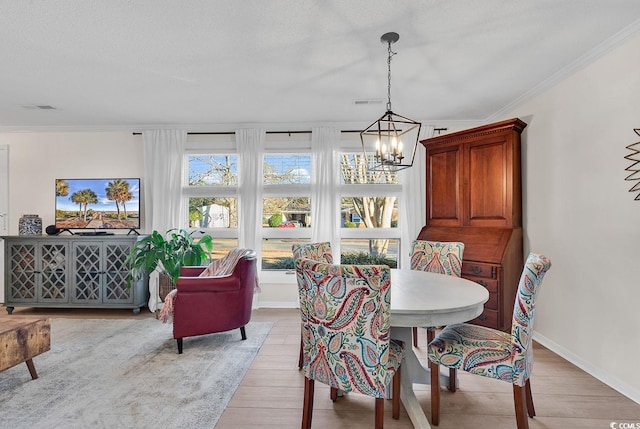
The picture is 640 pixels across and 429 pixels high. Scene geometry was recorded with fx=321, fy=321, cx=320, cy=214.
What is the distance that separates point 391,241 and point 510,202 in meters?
1.53

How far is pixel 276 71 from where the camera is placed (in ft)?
8.88

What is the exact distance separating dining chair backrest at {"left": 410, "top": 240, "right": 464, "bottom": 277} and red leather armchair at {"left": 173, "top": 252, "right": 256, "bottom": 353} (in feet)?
5.11

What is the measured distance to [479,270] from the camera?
3.12 metres

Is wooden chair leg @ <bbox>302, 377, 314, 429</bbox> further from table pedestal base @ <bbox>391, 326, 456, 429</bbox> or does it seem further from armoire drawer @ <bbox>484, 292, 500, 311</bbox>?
armoire drawer @ <bbox>484, 292, 500, 311</bbox>

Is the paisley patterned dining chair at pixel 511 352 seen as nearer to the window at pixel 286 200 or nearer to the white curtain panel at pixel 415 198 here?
the white curtain panel at pixel 415 198

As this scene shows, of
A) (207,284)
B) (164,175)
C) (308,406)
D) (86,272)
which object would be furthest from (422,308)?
(86,272)

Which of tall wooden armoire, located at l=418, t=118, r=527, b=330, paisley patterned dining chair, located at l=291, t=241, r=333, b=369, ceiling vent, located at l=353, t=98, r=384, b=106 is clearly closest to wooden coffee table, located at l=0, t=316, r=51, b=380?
paisley patterned dining chair, located at l=291, t=241, r=333, b=369

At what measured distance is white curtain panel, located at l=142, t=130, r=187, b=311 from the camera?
420cm

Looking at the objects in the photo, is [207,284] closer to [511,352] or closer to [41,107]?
[511,352]

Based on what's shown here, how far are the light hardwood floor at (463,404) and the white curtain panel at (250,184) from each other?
1.85m

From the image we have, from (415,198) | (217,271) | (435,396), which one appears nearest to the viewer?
(435,396)

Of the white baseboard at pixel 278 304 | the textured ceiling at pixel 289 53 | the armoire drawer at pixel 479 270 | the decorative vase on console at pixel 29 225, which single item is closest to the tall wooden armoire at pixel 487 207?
the armoire drawer at pixel 479 270

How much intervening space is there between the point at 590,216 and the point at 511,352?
4.95 feet

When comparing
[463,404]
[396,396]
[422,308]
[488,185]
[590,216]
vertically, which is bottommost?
[463,404]
